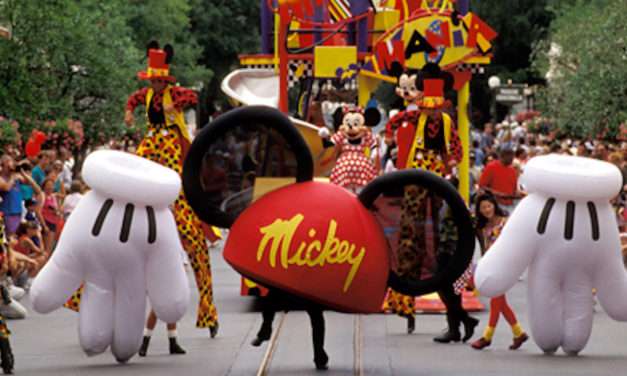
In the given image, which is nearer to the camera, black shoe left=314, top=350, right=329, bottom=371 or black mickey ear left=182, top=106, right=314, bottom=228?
black mickey ear left=182, top=106, right=314, bottom=228

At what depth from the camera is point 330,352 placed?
14.0m

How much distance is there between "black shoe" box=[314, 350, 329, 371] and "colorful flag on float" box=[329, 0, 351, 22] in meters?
9.45

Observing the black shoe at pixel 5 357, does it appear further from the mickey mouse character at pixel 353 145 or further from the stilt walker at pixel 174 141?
the mickey mouse character at pixel 353 145

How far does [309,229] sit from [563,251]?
2.39 m

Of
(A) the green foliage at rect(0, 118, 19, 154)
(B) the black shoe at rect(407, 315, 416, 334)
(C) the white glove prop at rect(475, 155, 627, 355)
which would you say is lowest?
(B) the black shoe at rect(407, 315, 416, 334)

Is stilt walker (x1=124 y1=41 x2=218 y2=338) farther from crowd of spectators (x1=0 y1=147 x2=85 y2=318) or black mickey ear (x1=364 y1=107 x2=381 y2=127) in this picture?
crowd of spectators (x1=0 y1=147 x2=85 y2=318)

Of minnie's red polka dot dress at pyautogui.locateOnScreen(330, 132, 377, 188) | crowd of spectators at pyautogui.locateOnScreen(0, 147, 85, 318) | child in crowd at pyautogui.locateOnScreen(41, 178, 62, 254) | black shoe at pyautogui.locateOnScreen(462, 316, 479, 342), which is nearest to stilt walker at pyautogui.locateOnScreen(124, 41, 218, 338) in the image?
minnie's red polka dot dress at pyautogui.locateOnScreen(330, 132, 377, 188)

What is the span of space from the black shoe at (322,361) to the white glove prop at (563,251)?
1.45m

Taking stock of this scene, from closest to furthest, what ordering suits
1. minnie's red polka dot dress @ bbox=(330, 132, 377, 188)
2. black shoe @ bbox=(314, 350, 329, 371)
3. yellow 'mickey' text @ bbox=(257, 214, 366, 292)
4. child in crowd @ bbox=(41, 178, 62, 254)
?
yellow 'mickey' text @ bbox=(257, 214, 366, 292), black shoe @ bbox=(314, 350, 329, 371), minnie's red polka dot dress @ bbox=(330, 132, 377, 188), child in crowd @ bbox=(41, 178, 62, 254)

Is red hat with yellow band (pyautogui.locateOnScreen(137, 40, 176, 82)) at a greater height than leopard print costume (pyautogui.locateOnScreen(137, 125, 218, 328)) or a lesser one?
greater

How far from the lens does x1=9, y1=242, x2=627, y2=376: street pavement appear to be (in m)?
12.9

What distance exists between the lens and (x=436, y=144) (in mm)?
15516

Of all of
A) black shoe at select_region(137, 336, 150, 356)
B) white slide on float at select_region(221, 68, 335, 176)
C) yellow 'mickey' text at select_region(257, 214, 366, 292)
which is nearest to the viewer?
yellow 'mickey' text at select_region(257, 214, 366, 292)

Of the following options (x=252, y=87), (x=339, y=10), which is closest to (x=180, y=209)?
(x=339, y=10)
